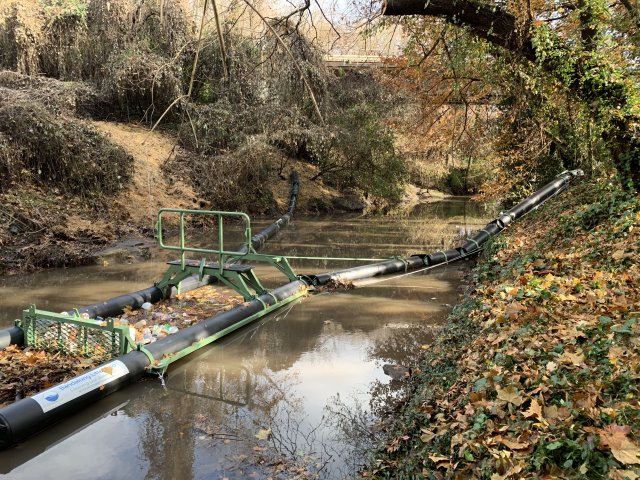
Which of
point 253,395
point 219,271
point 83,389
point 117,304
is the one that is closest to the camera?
point 83,389

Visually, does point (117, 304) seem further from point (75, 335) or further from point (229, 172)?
point (229, 172)

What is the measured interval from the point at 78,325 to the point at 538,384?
4509 mm

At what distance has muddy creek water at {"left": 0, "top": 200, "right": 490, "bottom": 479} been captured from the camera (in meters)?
3.85

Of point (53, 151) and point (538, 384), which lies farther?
point (53, 151)

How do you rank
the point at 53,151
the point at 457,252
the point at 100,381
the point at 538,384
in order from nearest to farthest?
the point at 538,384, the point at 100,381, the point at 457,252, the point at 53,151

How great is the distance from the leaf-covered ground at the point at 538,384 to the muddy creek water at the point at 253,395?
0.63 metres

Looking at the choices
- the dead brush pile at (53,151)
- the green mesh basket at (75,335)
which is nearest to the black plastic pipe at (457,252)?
the green mesh basket at (75,335)

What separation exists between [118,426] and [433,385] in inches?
106

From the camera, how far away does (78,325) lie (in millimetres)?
5434

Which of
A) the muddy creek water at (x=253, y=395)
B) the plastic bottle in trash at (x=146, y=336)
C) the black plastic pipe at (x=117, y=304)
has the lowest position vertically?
the muddy creek water at (x=253, y=395)

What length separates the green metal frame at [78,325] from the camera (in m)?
5.27

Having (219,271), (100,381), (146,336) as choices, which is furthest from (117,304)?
(100,381)

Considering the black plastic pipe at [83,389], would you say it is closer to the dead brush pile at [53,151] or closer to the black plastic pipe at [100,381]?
the black plastic pipe at [100,381]

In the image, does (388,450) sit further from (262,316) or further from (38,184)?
(38,184)
